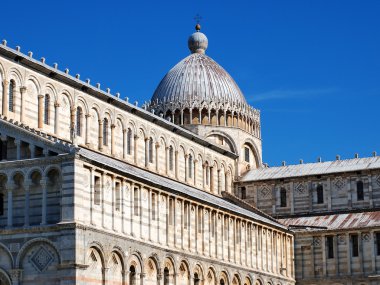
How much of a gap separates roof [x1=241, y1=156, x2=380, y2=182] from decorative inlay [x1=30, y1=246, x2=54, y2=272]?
33112mm

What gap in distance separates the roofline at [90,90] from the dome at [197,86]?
547cm

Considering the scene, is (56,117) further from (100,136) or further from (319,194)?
(319,194)

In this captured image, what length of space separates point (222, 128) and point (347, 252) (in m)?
15.1

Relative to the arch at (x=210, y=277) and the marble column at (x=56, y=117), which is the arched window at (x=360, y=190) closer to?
the arch at (x=210, y=277)

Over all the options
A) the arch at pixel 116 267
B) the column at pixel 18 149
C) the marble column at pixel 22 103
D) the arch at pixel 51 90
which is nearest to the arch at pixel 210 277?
the arch at pixel 116 267

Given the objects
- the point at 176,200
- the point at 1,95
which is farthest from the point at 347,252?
the point at 1,95

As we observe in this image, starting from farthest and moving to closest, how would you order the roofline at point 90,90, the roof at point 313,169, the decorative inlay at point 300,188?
the decorative inlay at point 300,188 → the roof at point 313,169 → the roofline at point 90,90

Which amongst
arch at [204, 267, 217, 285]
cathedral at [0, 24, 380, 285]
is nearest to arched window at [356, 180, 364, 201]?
cathedral at [0, 24, 380, 285]

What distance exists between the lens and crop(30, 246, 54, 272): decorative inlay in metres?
43.9

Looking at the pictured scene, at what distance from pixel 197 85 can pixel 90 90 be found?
20.2 metres

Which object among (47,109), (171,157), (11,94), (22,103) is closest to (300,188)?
(171,157)

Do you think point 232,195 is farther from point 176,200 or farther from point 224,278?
point 176,200

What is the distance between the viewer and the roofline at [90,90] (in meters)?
52.5

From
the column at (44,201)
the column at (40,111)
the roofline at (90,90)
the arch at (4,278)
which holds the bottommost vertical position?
the arch at (4,278)
